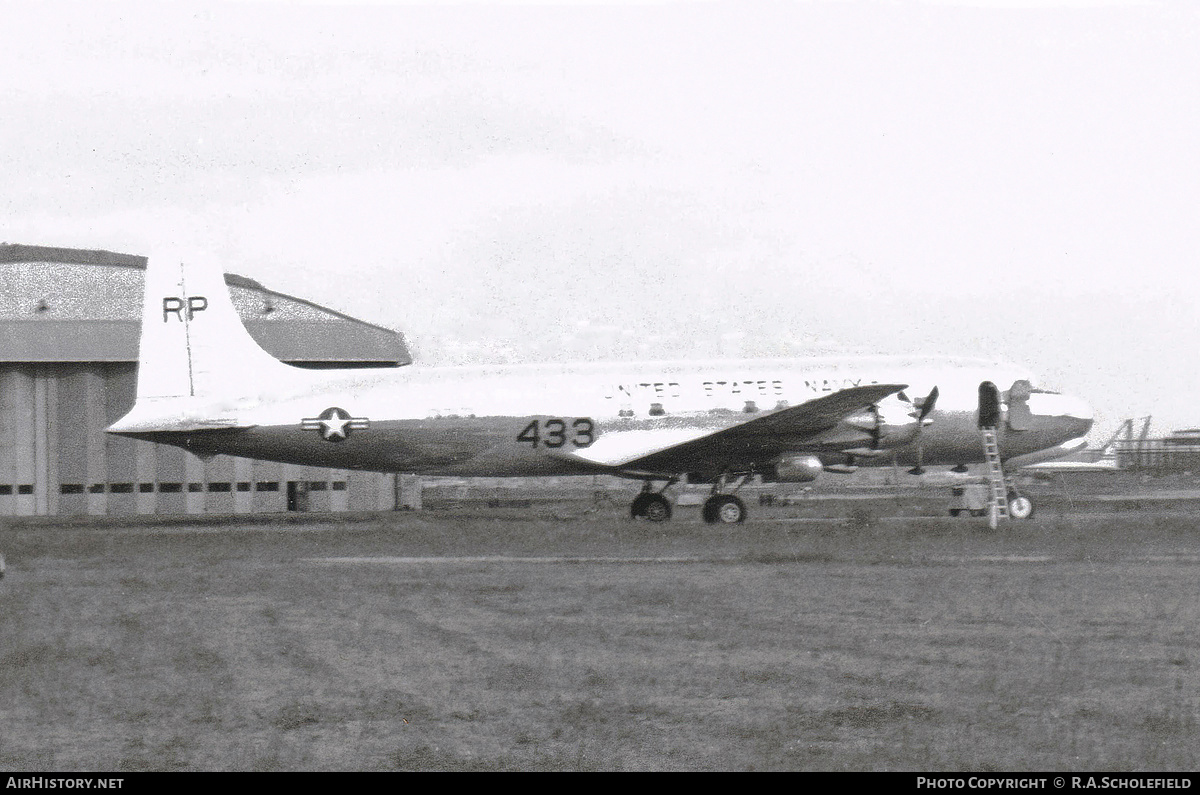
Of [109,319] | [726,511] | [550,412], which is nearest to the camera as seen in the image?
[726,511]

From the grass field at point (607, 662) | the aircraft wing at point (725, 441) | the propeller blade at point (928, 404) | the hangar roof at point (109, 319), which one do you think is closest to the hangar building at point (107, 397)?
the hangar roof at point (109, 319)

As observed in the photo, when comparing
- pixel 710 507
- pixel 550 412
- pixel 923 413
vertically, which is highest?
pixel 550 412

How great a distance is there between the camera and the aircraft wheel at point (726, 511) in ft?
117

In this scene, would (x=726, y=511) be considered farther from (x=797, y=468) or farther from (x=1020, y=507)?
(x=1020, y=507)

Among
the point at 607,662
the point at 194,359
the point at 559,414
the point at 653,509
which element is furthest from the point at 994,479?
the point at 607,662

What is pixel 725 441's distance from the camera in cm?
3591

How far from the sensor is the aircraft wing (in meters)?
35.0

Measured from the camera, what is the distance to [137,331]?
50.3m

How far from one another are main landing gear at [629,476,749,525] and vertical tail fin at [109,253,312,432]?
9636 millimetres

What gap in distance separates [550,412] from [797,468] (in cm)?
657

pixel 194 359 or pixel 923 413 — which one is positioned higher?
pixel 194 359

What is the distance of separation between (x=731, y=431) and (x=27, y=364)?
90.7 feet
